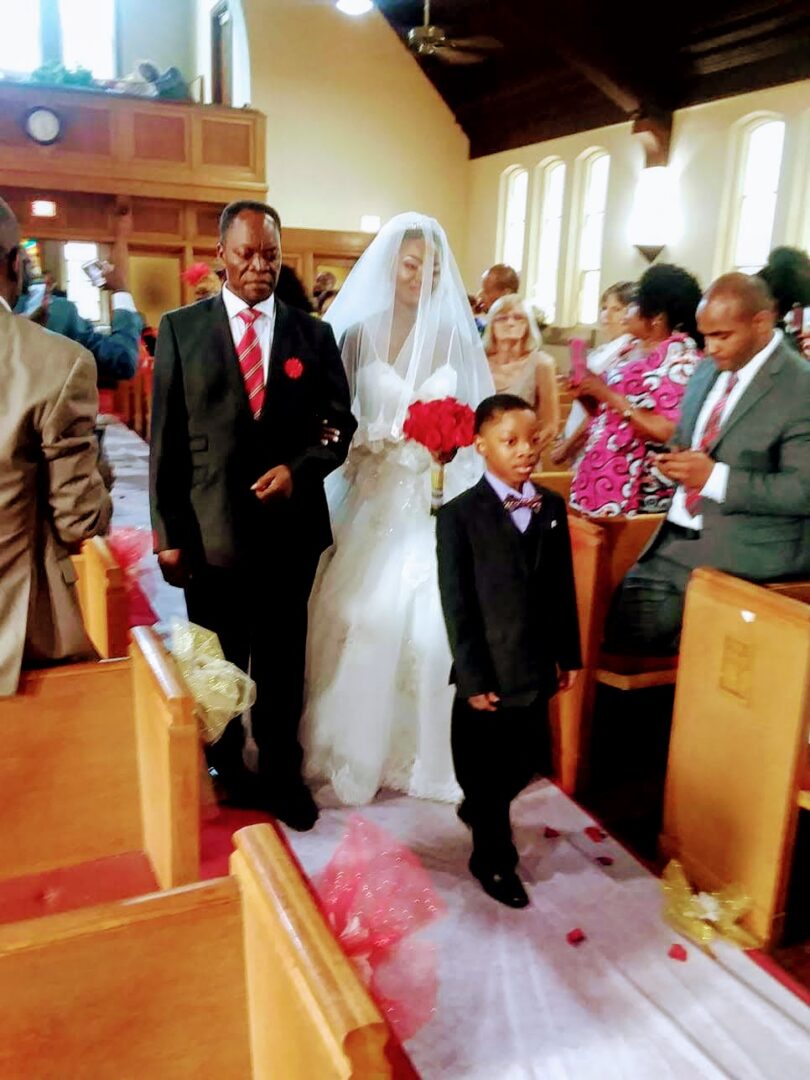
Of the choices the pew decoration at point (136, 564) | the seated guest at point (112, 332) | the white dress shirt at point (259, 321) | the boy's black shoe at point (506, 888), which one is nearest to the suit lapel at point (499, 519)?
the white dress shirt at point (259, 321)

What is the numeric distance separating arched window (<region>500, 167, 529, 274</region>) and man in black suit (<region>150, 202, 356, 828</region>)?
32.6ft

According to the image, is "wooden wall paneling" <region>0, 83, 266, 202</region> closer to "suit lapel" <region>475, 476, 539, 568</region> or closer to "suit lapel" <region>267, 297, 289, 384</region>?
"suit lapel" <region>267, 297, 289, 384</region>

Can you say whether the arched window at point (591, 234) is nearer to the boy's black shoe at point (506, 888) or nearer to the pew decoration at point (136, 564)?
the pew decoration at point (136, 564)

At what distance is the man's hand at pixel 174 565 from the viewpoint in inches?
98.3

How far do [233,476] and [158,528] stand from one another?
0.81ft

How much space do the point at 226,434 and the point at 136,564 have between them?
2625 mm

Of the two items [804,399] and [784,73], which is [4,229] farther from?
[784,73]

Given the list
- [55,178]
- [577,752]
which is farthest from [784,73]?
[55,178]

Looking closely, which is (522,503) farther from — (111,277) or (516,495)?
(111,277)

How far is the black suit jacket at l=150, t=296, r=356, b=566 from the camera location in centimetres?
245

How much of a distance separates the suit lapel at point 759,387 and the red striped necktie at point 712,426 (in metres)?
0.09

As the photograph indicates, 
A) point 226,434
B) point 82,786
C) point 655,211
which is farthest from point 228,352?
point 655,211

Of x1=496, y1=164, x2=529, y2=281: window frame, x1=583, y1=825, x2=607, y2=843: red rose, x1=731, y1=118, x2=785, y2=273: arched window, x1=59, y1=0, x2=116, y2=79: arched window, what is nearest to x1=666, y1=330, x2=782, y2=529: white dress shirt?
x1=583, y1=825, x2=607, y2=843: red rose

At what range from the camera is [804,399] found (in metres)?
2.40
